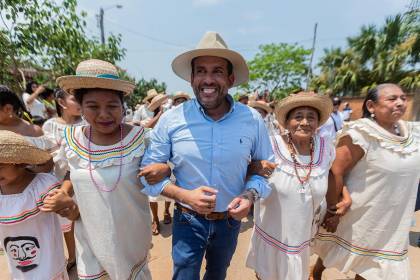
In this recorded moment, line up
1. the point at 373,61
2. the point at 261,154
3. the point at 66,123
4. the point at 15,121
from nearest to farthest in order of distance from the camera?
1. the point at 261,154
2. the point at 15,121
3. the point at 66,123
4. the point at 373,61

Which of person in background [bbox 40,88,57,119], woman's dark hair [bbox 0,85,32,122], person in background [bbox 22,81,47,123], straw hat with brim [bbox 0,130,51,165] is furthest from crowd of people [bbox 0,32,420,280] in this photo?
person in background [bbox 40,88,57,119]

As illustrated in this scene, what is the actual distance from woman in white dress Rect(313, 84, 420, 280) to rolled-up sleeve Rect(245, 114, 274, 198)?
2.34 ft

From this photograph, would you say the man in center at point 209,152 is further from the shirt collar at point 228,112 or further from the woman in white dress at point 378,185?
the woman in white dress at point 378,185

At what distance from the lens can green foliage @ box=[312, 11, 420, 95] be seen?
561 inches

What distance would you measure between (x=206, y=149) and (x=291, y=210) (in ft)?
2.70

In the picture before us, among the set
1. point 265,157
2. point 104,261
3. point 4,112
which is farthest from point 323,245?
point 4,112

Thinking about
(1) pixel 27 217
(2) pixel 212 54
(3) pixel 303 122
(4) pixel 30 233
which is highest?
(2) pixel 212 54

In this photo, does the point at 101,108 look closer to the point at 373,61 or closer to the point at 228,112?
the point at 228,112

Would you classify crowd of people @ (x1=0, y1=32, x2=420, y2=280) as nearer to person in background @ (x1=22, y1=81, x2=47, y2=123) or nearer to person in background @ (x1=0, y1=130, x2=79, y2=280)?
person in background @ (x1=0, y1=130, x2=79, y2=280)

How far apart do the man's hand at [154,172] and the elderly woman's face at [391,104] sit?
5.75 ft

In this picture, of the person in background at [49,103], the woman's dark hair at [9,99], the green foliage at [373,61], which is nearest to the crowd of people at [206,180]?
the woman's dark hair at [9,99]

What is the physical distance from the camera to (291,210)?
2018mm

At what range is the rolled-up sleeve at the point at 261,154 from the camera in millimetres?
1791

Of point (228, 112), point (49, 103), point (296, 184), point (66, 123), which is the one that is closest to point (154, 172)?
point (228, 112)
